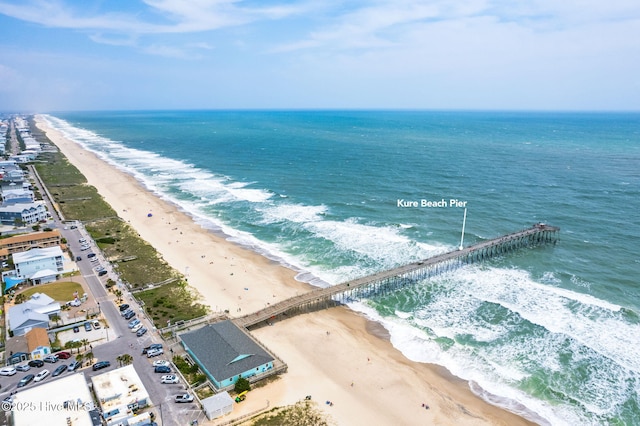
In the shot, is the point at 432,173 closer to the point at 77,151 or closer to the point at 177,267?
the point at 177,267

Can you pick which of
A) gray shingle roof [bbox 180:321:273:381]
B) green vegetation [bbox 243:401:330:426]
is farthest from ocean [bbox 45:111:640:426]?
gray shingle roof [bbox 180:321:273:381]

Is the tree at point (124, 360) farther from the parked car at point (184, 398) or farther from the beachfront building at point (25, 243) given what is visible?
the beachfront building at point (25, 243)

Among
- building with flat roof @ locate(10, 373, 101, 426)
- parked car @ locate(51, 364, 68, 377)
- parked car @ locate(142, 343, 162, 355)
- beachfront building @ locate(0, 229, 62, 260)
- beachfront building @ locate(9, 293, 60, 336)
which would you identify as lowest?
parked car @ locate(51, 364, 68, 377)

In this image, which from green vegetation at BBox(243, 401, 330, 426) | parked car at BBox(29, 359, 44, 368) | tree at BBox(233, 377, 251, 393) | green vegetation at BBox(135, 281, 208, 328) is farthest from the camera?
green vegetation at BBox(135, 281, 208, 328)

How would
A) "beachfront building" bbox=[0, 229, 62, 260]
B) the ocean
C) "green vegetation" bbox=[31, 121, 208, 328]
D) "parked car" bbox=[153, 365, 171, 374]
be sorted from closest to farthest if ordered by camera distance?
"parked car" bbox=[153, 365, 171, 374], the ocean, "green vegetation" bbox=[31, 121, 208, 328], "beachfront building" bbox=[0, 229, 62, 260]

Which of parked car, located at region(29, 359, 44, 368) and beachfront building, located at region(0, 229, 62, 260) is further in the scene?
beachfront building, located at region(0, 229, 62, 260)

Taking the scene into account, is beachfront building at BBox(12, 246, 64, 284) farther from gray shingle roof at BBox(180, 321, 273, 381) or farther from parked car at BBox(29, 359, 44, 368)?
gray shingle roof at BBox(180, 321, 273, 381)

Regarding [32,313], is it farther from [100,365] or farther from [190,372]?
[190,372]
